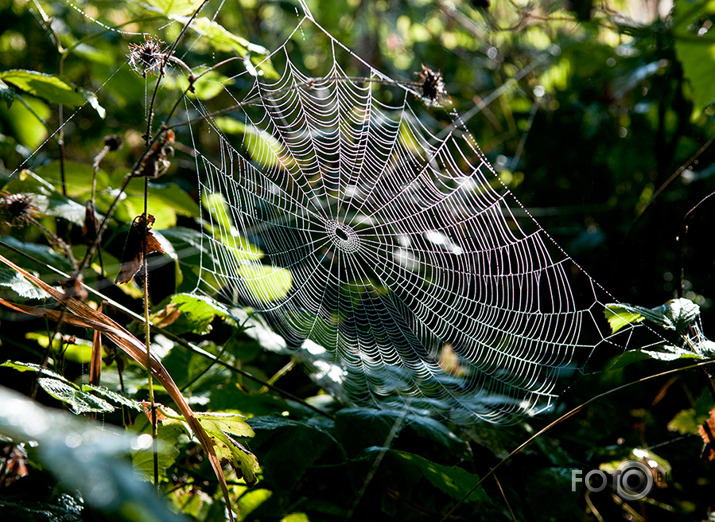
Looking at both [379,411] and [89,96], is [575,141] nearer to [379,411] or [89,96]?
[379,411]

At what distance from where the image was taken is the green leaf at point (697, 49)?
822 mm

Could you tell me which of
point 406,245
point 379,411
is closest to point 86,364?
point 379,411

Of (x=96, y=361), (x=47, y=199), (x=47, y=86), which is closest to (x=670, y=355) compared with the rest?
(x=96, y=361)

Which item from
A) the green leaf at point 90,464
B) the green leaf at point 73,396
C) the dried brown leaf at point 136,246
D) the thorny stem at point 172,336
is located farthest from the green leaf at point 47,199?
the green leaf at point 90,464

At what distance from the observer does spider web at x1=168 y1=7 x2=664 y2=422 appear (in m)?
1.76

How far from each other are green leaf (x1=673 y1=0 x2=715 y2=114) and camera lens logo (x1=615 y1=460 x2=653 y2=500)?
108cm

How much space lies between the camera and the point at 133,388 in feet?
4.70

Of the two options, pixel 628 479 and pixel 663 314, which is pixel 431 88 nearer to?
pixel 663 314

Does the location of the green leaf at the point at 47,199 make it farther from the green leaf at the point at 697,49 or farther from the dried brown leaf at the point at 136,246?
the green leaf at the point at 697,49

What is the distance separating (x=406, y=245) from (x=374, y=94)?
73.9 inches

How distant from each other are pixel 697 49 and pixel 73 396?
4.11 feet

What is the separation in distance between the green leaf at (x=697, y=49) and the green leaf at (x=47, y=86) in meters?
1.36

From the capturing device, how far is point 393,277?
96.7 inches

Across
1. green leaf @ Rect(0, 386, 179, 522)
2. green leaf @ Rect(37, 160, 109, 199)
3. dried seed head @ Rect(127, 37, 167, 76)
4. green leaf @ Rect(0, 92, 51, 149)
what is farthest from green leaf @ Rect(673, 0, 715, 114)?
green leaf @ Rect(0, 92, 51, 149)
